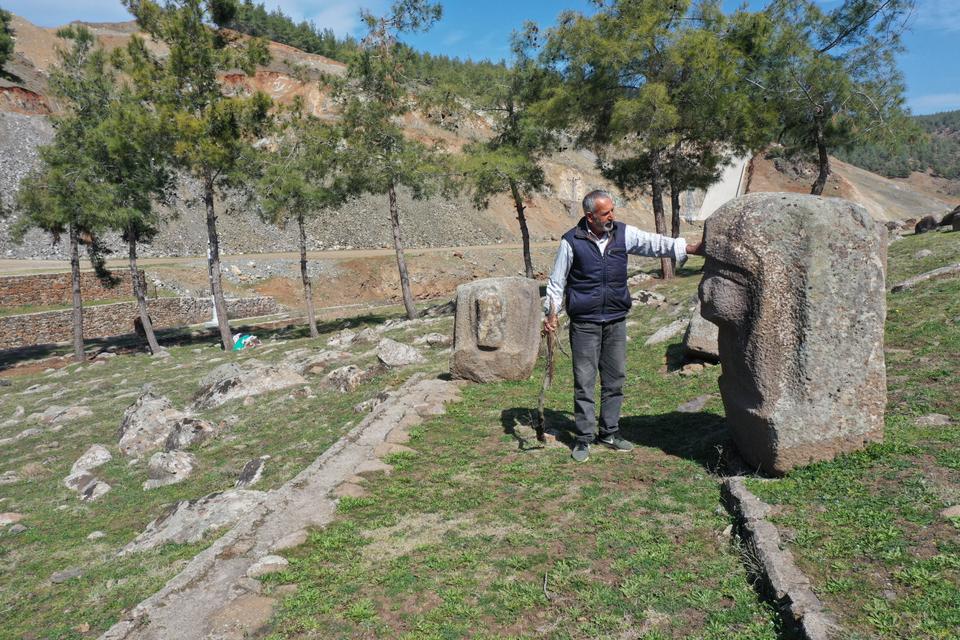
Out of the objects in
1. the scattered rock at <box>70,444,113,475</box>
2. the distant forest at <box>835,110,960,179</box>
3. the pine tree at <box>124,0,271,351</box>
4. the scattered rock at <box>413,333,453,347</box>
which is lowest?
the scattered rock at <box>70,444,113,475</box>

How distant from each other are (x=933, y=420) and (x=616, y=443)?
110 inches

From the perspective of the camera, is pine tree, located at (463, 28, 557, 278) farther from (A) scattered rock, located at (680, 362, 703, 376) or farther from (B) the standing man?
(B) the standing man

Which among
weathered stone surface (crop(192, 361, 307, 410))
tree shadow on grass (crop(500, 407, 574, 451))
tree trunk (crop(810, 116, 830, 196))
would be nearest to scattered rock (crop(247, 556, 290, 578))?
tree shadow on grass (crop(500, 407, 574, 451))

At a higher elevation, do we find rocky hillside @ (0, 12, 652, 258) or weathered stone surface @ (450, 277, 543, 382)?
rocky hillside @ (0, 12, 652, 258)

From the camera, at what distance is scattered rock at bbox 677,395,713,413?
24.5 ft

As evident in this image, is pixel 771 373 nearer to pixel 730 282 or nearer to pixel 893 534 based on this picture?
pixel 730 282

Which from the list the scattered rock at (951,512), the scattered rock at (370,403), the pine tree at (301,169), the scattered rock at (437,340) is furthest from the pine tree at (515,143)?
the scattered rock at (951,512)

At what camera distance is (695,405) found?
7.59m

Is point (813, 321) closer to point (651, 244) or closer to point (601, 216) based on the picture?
point (651, 244)

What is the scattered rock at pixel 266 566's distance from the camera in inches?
179

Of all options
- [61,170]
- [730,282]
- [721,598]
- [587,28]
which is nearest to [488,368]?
[730,282]

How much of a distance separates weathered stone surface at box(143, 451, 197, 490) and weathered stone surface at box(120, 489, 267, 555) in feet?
4.68

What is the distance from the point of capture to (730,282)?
200 inches

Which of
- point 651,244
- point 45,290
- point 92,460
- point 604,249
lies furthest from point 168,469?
point 45,290
